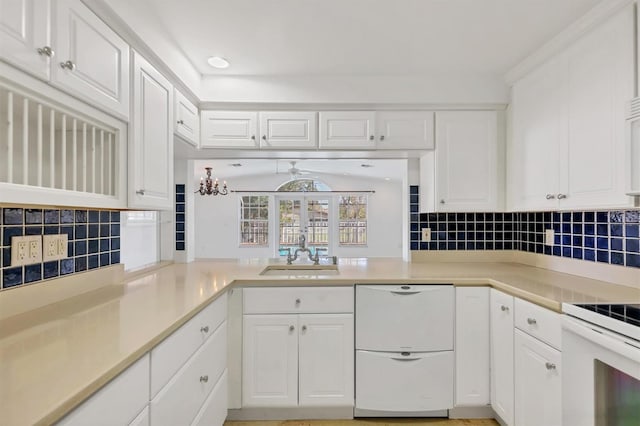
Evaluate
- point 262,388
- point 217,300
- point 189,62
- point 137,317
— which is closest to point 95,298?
point 137,317

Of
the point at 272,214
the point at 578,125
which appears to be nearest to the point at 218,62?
the point at 578,125

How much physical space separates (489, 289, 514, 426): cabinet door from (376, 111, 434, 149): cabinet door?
1.08 metres

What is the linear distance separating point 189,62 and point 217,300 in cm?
144

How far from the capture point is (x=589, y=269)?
203 centimetres

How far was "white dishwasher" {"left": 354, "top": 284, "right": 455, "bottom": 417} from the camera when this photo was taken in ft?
6.80

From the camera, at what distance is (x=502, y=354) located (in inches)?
76.0

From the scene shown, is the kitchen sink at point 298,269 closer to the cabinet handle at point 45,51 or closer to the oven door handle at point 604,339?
the oven door handle at point 604,339

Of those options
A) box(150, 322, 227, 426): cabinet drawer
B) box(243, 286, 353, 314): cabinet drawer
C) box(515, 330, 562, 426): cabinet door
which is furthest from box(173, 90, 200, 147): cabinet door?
box(515, 330, 562, 426): cabinet door

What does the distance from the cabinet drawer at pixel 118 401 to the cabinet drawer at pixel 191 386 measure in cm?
11

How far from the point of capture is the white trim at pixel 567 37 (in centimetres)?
152

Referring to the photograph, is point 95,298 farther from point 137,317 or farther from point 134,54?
point 134,54

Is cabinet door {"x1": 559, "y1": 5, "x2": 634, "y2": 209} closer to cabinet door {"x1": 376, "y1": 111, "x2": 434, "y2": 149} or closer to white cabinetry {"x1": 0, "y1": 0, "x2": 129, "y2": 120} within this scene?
cabinet door {"x1": 376, "y1": 111, "x2": 434, "y2": 149}

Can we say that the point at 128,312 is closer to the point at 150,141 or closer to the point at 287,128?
the point at 150,141

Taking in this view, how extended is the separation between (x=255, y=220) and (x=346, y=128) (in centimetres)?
568
